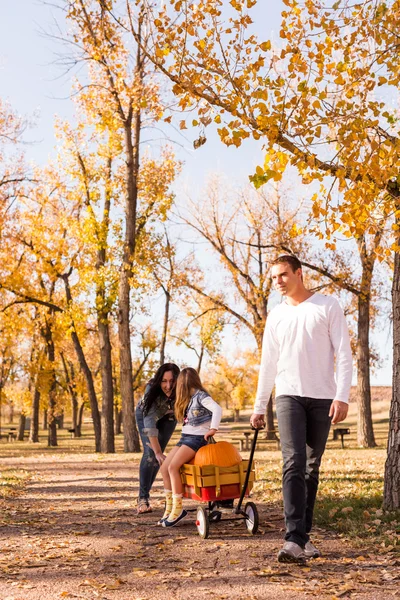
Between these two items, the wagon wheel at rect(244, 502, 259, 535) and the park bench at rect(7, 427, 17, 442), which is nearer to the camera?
the wagon wheel at rect(244, 502, 259, 535)

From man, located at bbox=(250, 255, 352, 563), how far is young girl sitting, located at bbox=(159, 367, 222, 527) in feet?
3.96

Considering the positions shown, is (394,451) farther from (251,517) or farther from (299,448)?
(299,448)

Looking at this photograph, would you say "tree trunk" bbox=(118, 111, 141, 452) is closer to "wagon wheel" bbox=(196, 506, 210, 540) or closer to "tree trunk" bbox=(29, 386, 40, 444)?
"tree trunk" bbox=(29, 386, 40, 444)

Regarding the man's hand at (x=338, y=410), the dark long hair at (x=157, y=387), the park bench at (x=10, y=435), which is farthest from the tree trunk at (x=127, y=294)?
the park bench at (x=10, y=435)

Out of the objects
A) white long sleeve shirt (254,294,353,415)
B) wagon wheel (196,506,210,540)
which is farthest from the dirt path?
white long sleeve shirt (254,294,353,415)

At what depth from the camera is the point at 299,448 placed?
5.80 meters

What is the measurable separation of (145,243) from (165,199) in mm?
2155

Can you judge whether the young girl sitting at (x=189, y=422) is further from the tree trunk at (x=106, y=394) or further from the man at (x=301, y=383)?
the tree trunk at (x=106, y=394)

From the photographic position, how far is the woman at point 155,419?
331 inches

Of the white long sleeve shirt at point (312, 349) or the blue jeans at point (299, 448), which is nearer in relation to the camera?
the blue jeans at point (299, 448)

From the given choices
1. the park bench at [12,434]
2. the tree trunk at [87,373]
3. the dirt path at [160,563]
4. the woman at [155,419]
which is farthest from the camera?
the park bench at [12,434]

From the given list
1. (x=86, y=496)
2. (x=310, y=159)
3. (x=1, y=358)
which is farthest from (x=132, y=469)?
(x=1, y=358)

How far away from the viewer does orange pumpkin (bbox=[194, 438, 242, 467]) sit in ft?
23.3

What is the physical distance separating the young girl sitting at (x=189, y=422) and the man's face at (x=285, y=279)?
1625 mm
